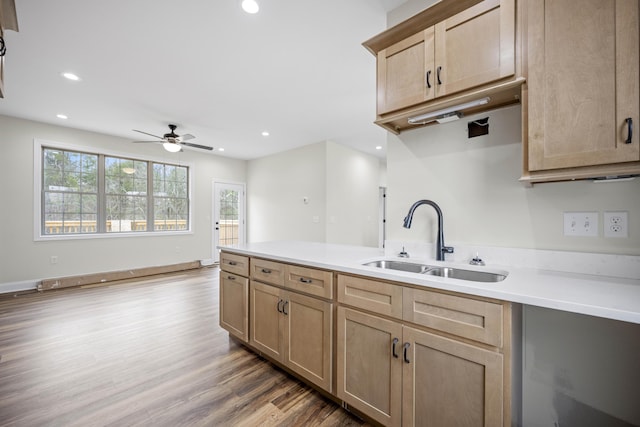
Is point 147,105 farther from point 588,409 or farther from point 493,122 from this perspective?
point 588,409

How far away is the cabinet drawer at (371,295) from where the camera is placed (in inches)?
51.8

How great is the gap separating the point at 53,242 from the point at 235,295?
13.9 ft

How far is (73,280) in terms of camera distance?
450cm

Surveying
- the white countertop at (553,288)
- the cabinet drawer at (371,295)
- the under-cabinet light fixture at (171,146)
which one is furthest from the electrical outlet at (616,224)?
the under-cabinet light fixture at (171,146)

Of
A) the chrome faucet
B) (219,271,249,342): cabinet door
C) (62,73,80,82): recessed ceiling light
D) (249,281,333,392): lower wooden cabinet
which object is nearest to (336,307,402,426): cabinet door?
(249,281,333,392): lower wooden cabinet

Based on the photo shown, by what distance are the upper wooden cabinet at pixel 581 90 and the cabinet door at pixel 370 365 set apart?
1033 mm

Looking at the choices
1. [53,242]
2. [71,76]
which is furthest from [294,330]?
[53,242]

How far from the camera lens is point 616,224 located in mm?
1268

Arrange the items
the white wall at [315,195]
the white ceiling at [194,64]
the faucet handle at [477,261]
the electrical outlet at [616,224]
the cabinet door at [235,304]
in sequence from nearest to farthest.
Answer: the electrical outlet at [616,224], the faucet handle at [477,261], the white ceiling at [194,64], the cabinet door at [235,304], the white wall at [315,195]

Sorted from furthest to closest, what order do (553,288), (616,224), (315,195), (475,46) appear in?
(315,195) → (475,46) → (616,224) → (553,288)

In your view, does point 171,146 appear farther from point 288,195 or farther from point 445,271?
point 445,271

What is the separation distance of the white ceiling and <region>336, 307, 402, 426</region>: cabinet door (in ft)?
7.21

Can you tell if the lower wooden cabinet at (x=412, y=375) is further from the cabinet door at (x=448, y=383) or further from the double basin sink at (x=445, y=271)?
the double basin sink at (x=445, y=271)

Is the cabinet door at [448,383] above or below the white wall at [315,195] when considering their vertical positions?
below
